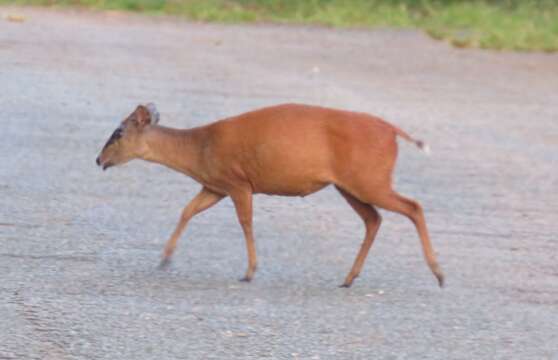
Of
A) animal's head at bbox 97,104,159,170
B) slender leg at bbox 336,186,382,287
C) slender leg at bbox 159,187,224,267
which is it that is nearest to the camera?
slender leg at bbox 336,186,382,287

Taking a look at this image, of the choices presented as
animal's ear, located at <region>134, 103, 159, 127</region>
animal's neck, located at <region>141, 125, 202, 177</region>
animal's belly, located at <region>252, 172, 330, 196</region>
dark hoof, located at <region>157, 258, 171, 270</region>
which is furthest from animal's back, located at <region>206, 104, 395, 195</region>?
dark hoof, located at <region>157, 258, 171, 270</region>

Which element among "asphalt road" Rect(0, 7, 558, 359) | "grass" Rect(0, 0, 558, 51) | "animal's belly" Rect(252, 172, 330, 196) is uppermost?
"animal's belly" Rect(252, 172, 330, 196)

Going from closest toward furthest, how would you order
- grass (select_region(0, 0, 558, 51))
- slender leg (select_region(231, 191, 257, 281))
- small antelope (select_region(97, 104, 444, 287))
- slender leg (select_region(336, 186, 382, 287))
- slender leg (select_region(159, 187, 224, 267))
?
small antelope (select_region(97, 104, 444, 287)) → slender leg (select_region(231, 191, 257, 281)) → slender leg (select_region(336, 186, 382, 287)) → slender leg (select_region(159, 187, 224, 267)) → grass (select_region(0, 0, 558, 51))

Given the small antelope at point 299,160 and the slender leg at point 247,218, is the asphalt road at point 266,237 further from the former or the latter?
the small antelope at point 299,160

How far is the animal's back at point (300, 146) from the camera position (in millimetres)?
7871

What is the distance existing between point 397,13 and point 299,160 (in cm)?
2161

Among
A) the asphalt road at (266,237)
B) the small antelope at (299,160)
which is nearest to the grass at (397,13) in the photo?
the asphalt road at (266,237)

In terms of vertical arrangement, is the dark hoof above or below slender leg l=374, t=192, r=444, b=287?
below

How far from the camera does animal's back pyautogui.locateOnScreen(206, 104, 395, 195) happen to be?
25.8 feet

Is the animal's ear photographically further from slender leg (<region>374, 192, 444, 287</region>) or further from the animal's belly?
slender leg (<region>374, 192, 444, 287</region>)

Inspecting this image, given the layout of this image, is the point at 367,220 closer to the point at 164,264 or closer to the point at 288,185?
the point at 288,185

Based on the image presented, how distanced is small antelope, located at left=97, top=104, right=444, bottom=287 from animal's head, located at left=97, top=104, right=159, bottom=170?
0.80 ft

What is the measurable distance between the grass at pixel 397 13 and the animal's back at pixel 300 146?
17.1 meters

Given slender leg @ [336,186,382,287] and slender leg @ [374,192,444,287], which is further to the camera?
slender leg @ [336,186,382,287]
